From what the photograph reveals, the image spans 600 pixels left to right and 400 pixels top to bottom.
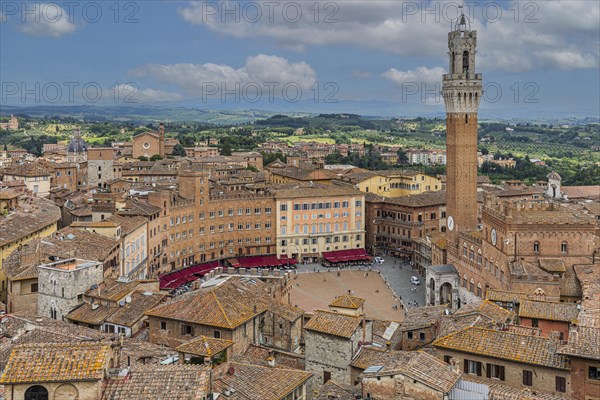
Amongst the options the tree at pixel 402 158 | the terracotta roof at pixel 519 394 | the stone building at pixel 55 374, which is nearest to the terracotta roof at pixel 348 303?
the terracotta roof at pixel 519 394

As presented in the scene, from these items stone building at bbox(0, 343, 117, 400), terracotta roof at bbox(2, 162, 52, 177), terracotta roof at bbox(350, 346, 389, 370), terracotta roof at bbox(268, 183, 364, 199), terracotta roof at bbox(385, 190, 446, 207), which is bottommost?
terracotta roof at bbox(350, 346, 389, 370)

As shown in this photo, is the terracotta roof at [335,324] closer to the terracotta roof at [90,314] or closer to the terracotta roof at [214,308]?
the terracotta roof at [214,308]

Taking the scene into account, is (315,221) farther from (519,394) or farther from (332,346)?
(519,394)

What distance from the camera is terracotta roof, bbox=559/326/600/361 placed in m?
22.6

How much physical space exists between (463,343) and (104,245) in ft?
110

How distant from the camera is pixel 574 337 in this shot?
2381 cm

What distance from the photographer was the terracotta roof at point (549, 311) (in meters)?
31.5

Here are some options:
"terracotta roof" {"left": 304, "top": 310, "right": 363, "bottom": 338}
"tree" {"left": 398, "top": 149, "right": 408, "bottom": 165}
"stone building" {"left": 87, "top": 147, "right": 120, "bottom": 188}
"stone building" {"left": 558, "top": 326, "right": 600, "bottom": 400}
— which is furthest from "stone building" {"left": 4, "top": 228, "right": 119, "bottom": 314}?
"tree" {"left": 398, "top": 149, "right": 408, "bottom": 165}

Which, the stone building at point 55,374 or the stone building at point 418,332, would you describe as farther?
the stone building at point 418,332

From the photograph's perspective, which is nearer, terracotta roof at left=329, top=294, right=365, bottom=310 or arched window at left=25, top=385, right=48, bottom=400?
arched window at left=25, top=385, right=48, bottom=400

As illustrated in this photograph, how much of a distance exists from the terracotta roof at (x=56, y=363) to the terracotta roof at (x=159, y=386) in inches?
23.3

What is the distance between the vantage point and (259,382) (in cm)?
2327

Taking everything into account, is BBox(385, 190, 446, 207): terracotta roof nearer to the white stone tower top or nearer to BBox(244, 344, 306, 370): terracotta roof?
the white stone tower top

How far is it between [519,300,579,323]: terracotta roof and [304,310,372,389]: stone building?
336 inches
